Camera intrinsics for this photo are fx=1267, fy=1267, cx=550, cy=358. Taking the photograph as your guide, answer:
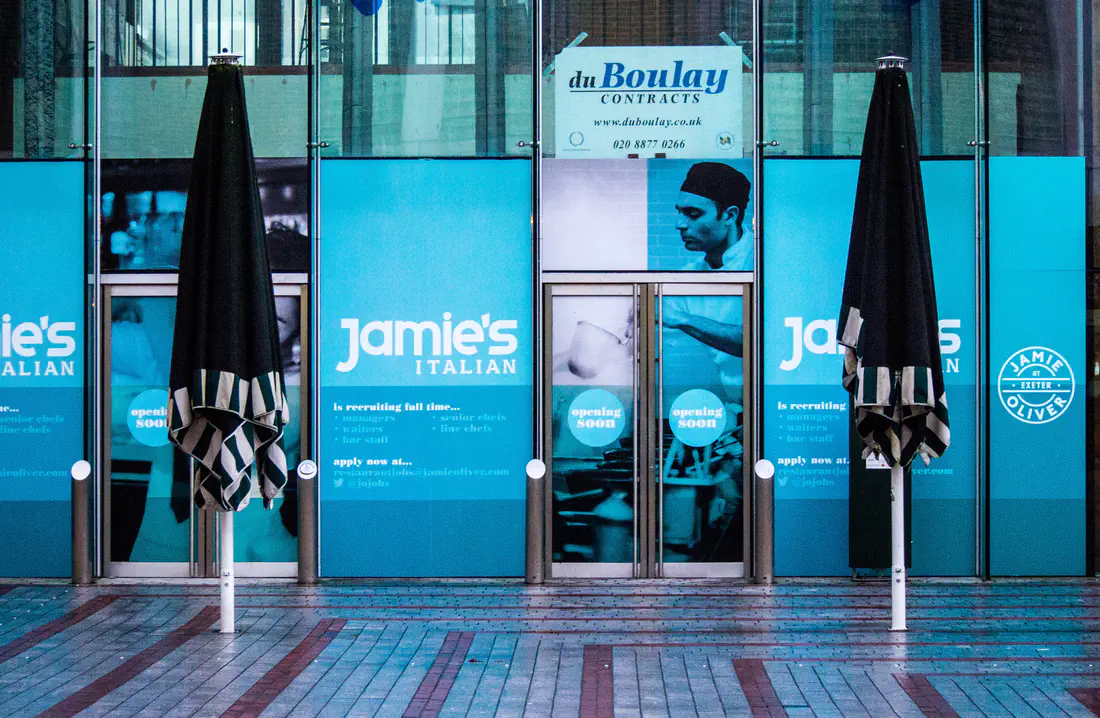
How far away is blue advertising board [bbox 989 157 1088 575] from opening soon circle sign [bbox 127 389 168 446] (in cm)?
752

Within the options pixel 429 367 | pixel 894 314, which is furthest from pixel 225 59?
pixel 894 314

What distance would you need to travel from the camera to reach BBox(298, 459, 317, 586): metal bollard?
1133cm

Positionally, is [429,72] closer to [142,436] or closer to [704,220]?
[704,220]

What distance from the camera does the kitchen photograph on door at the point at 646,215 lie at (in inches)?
450

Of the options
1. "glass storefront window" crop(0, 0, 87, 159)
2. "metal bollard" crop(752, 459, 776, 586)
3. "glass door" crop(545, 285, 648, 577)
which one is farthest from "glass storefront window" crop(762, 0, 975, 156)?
"glass storefront window" crop(0, 0, 87, 159)

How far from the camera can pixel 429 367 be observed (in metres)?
11.5

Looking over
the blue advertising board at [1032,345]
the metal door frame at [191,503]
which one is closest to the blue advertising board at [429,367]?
→ the metal door frame at [191,503]

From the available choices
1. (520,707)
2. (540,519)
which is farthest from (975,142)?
(520,707)

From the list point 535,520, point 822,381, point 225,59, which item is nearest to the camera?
point 225,59

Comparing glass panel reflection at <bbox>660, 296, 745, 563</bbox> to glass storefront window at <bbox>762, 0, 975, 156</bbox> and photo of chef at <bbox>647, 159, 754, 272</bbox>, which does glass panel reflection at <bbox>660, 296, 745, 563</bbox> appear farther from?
glass storefront window at <bbox>762, 0, 975, 156</bbox>

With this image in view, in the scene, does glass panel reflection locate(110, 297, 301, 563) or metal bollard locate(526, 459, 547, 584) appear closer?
metal bollard locate(526, 459, 547, 584)

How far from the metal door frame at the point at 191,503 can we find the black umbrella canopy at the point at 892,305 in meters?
4.86

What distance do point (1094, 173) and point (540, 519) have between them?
5.90 meters

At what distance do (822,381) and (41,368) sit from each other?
709 centimetres
